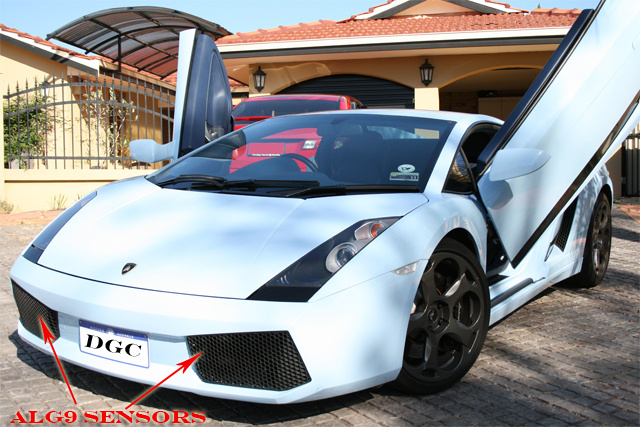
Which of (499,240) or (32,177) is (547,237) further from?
(32,177)

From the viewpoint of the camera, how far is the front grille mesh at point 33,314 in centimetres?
265

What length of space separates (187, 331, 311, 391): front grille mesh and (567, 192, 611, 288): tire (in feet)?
10.4

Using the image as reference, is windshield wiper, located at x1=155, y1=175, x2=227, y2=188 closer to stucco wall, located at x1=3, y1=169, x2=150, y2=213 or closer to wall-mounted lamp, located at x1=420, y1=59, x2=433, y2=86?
stucco wall, located at x1=3, y1=169, x2=150, y2=213

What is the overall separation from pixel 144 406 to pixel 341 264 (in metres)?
1.06

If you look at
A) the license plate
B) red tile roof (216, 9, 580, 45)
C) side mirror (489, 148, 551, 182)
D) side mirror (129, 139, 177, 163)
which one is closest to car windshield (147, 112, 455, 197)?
side mirror (489, 148, 551, 182)

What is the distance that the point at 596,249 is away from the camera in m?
4.86

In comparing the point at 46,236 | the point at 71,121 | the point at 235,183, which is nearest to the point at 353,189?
the point at 235,183

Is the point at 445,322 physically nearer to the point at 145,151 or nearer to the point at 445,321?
the point at 445,321

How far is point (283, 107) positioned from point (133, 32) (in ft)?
23.7

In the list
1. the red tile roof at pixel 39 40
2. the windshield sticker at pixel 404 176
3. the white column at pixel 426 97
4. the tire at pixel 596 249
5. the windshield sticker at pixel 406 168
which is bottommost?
the tire at pixel 596 249

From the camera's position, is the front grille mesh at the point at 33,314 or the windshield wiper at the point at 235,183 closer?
the front grille mesh at the point at 33,314

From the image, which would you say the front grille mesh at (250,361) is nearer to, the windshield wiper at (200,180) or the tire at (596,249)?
the windshield wiper at (200,180)

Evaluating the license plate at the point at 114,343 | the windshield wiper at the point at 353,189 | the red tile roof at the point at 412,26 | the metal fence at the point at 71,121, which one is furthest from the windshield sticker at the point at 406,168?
the red tile roof at the point at 412,26

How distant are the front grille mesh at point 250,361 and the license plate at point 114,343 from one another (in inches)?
8.2
